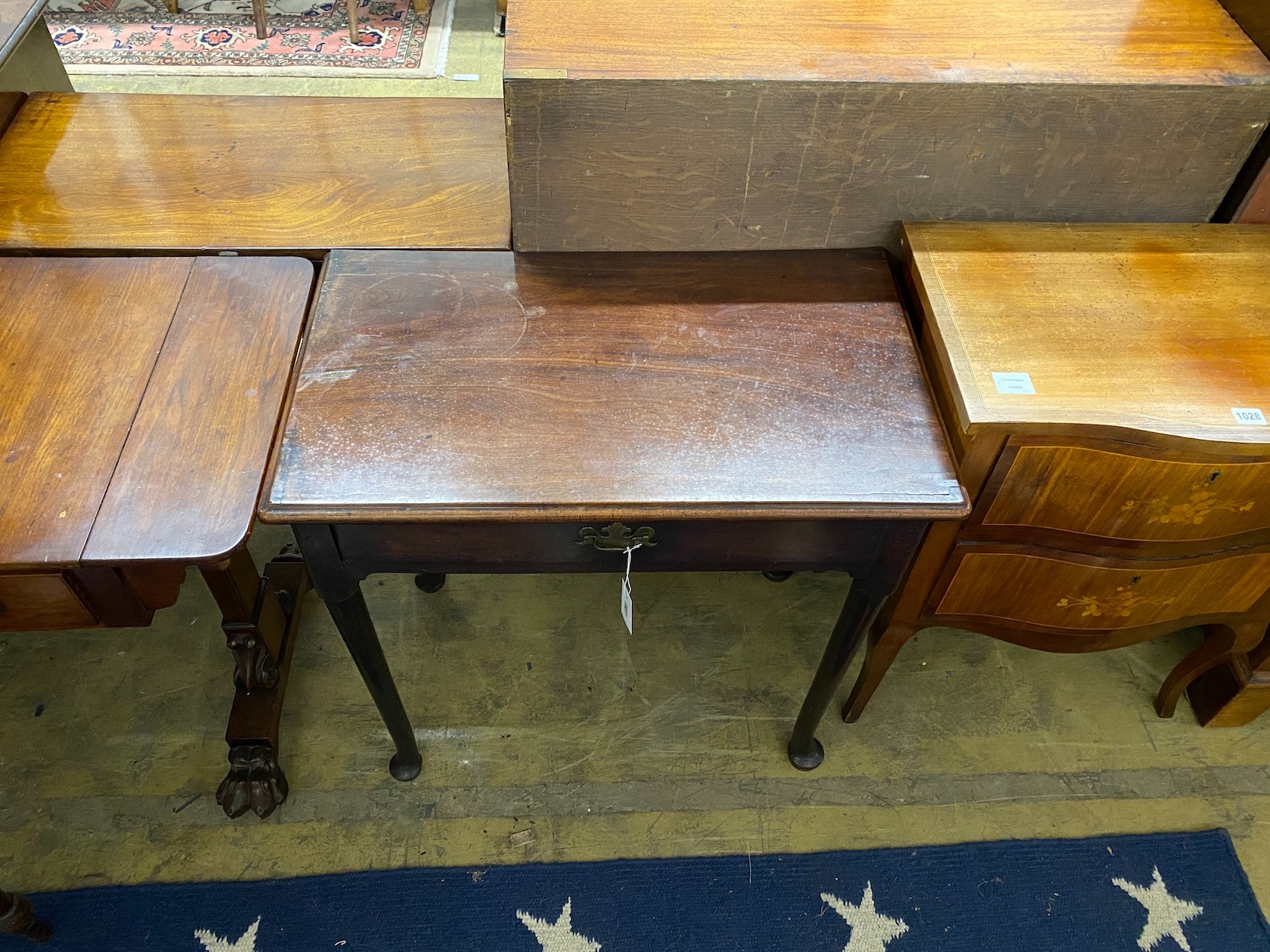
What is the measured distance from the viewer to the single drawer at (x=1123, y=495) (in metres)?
1.04

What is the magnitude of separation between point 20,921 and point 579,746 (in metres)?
0.85

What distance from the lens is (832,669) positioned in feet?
4.33

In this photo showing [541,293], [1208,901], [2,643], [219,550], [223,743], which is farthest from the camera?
[2,643]

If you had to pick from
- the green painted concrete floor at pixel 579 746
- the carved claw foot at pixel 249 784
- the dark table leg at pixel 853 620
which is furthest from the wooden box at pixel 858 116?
the carved claw foot at pixel 249 784

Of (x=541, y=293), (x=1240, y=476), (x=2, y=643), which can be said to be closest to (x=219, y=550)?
(x=541, y=293)

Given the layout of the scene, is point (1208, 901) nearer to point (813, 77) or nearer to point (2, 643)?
point (813, 77)

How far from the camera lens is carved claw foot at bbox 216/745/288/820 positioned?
4.74ft

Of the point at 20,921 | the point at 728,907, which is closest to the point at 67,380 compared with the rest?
the point at 20,921

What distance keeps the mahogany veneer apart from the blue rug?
0.43 meters

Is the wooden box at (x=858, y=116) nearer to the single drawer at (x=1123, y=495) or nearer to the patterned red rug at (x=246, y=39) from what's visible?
the single drawer at (x=1123, y=495)

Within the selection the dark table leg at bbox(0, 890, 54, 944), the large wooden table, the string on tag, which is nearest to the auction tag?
the string on tag

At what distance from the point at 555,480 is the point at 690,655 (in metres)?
0.83

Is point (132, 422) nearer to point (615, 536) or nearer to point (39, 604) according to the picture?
point (39, 604)

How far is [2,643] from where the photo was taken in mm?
1657
